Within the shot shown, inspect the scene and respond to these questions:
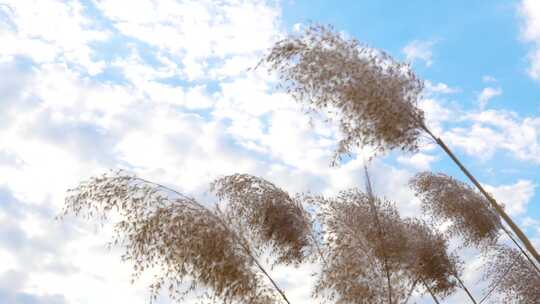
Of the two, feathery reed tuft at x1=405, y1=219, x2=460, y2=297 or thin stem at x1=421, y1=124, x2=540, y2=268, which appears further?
feathery reed tuft at x1=405, y1=219, x2=460, y2=297

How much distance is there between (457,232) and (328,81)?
3839mm

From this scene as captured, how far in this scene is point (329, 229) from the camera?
7227mm

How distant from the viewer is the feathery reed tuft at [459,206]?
7.70 metres

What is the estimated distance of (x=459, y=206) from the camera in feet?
25.4

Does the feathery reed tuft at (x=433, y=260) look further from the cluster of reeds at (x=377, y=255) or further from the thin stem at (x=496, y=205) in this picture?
the thin stem at (x=496, y=205)

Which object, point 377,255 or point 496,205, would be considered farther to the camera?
point 377,255

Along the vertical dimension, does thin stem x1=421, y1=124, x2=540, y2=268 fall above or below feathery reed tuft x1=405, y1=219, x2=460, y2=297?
below

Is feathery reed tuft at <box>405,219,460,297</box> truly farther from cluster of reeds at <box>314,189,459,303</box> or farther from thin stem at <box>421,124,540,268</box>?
thin stem at <box>421,124,540,268</box>

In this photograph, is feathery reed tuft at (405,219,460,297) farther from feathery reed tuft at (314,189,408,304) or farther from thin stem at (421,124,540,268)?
thin stem at (421,124,540,268)

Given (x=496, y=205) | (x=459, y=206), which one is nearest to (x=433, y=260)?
(x=459, y=206)

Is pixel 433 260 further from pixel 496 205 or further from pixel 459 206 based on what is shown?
pixel 496 205

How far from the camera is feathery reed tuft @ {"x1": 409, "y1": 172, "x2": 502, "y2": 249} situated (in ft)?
25.2

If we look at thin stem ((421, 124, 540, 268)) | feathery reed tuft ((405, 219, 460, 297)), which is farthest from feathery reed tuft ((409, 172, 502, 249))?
thin stem ((421, 124, 540, 268))

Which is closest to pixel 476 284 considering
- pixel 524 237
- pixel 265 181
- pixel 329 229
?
pixel 329 229
